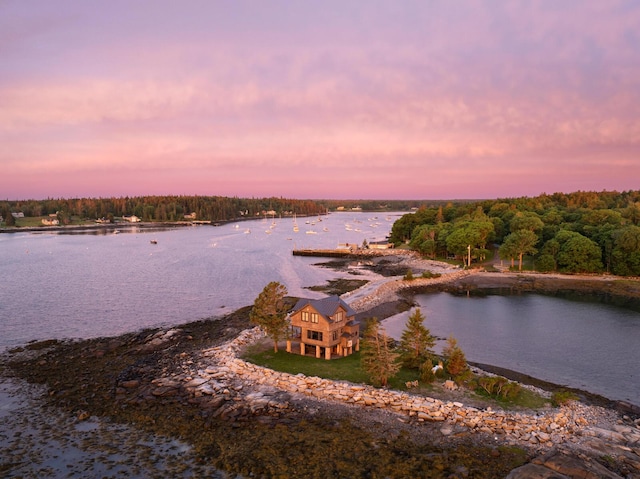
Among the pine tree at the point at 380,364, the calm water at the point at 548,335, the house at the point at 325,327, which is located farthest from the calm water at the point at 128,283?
the pine tree at the point at 380,364

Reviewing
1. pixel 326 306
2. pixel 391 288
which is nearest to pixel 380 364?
pixel 326 306

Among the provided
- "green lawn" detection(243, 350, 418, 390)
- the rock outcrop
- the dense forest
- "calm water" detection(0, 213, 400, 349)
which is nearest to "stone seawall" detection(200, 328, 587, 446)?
the rock outcrop

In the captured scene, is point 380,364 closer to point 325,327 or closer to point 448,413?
point 448,413

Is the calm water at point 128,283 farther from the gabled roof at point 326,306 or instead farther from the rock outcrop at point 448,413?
the gabled roof at point 326,306

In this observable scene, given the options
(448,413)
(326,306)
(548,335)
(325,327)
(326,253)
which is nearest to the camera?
(448,413)

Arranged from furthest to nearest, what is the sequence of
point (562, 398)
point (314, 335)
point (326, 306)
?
1. point (314, 335)
2. point (326, 306)
3. point (562, 398)

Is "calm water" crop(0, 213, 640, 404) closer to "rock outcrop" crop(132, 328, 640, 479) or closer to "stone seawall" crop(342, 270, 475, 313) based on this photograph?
"stone seawall" crop(342, 270, 475, 313)
